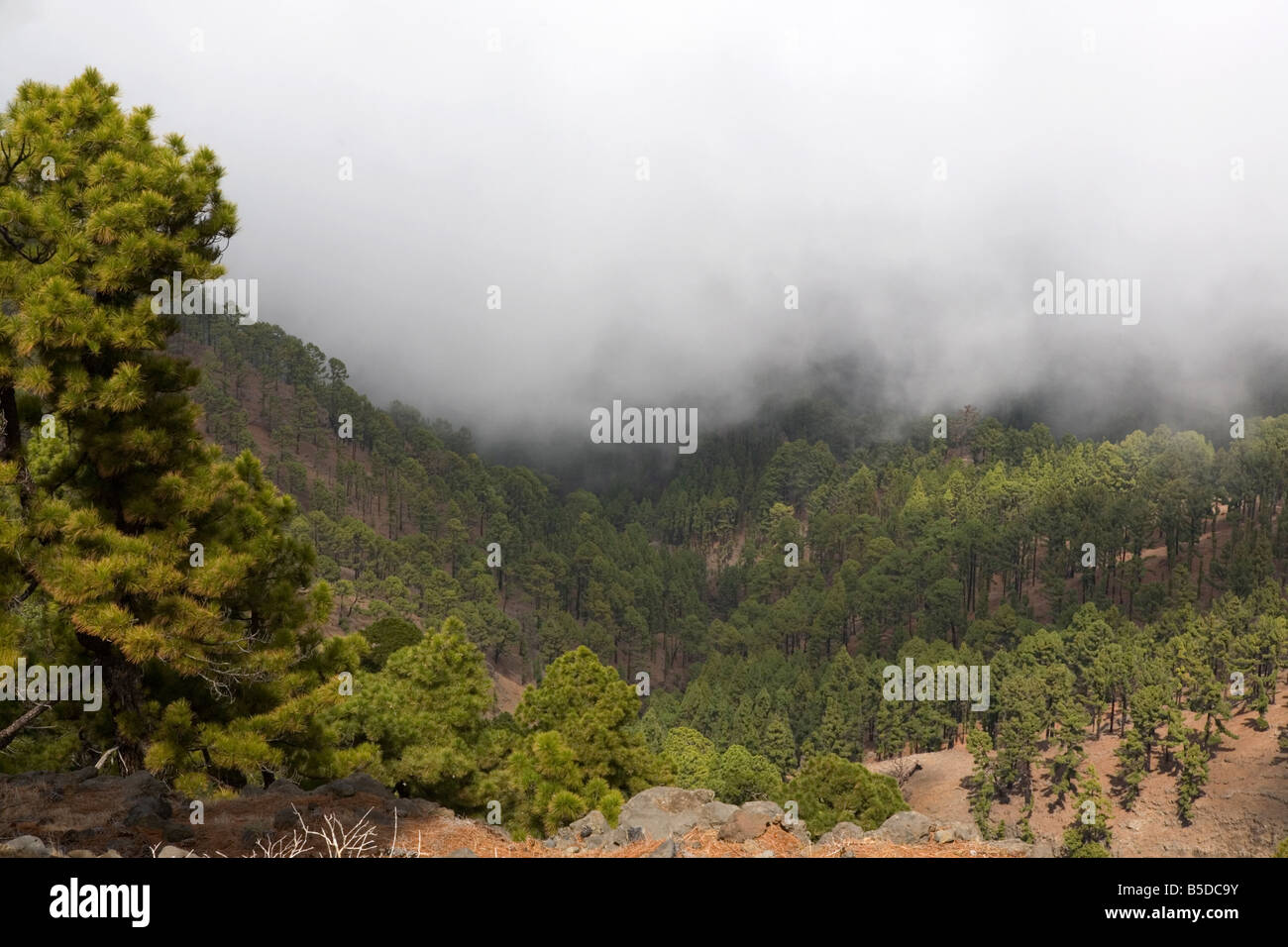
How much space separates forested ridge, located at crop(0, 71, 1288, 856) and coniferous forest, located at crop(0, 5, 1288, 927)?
0.12 m

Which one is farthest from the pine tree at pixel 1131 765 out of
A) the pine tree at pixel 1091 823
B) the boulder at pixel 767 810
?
the boulder at pixel 767 810

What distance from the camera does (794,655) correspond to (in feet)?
470

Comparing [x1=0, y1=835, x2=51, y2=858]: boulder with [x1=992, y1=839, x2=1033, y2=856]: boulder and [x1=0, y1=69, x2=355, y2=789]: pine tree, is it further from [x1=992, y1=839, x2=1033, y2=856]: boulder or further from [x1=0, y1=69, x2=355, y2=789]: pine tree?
[x1=992, y1=839, x2=1033, y2=856]: boulder

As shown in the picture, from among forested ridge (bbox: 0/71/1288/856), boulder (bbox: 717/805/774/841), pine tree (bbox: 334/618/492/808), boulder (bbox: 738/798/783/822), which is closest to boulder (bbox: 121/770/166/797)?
forested ridge (bbox: 0/71/1288/856)

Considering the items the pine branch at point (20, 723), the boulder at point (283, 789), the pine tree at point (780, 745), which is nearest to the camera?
the boulder at point (283, 789)

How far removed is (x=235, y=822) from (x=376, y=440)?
626 ft

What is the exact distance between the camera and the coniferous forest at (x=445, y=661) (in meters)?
16.3

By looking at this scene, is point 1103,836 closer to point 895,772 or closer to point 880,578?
point 895,772

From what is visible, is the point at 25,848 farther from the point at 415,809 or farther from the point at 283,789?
the point at 283,789

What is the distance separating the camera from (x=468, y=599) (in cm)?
15788

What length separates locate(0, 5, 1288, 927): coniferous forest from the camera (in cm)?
1633

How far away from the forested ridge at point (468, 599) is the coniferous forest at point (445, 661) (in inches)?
4.5

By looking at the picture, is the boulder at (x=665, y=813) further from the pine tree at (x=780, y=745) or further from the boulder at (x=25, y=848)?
the pine tree at (x=780, y=745)

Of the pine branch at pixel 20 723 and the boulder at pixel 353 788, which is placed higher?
the pine branch at pixel 20 723
